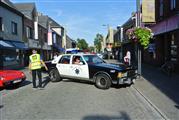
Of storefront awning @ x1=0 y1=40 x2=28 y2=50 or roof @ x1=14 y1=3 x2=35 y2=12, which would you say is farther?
roof @ x1=14 y1=3 x2=35 y2=12

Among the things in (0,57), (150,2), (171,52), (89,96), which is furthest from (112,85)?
(0,57)

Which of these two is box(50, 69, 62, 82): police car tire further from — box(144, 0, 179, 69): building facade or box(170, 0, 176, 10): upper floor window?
box(170, 0, 176, 10): upper floor window

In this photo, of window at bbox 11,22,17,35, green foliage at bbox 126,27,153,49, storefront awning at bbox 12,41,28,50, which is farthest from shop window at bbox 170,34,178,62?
window at bbox 11,22,17,35

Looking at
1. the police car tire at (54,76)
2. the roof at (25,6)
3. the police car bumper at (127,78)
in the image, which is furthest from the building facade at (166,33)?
the roof at (25,6)

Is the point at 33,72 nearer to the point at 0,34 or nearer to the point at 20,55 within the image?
the point at 0,34

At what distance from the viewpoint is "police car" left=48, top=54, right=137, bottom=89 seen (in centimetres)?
1298

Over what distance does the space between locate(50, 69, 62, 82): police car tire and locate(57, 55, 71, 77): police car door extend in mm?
257

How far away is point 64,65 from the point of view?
605 inches

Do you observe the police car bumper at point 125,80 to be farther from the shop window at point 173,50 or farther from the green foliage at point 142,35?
the shop window at point 173,50

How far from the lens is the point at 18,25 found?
33.2 m

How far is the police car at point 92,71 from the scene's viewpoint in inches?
511

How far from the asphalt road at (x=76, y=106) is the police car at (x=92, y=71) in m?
1.45

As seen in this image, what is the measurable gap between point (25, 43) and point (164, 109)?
2904cm

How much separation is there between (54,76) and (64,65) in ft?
3.34
